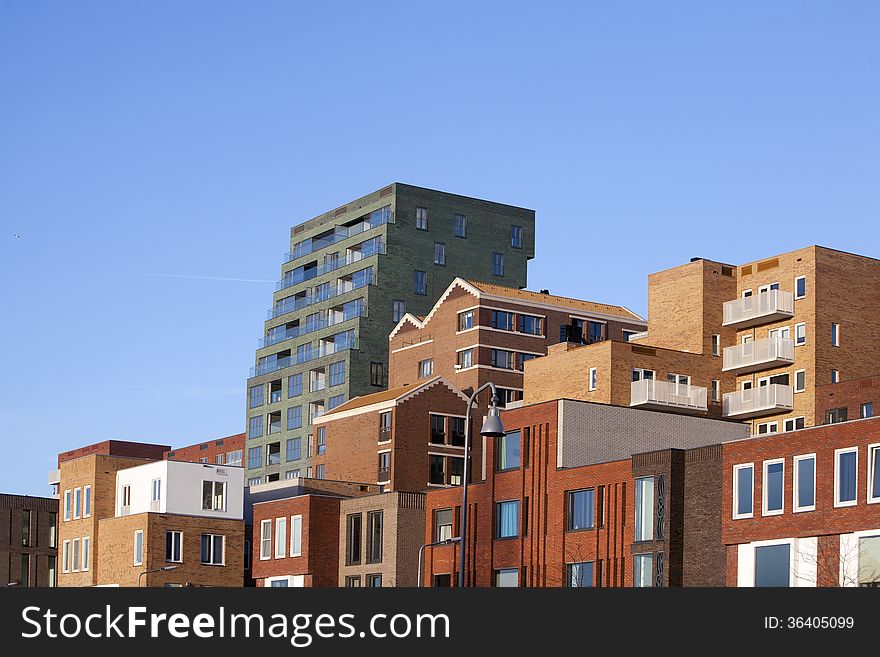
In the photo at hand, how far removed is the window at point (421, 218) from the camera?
148 metres

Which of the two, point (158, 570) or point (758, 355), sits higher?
point (758, 355)

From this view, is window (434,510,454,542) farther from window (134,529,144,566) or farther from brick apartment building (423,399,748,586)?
window (134,529,144,566)

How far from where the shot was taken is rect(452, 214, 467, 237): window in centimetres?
15025

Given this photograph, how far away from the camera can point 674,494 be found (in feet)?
218

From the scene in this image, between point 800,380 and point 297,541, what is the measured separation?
1259 inches

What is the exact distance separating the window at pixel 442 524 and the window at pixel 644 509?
15.0m

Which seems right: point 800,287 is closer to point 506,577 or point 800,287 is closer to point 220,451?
point 506,577

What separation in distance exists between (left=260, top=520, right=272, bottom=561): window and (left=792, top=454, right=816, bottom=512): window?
41.6 meters

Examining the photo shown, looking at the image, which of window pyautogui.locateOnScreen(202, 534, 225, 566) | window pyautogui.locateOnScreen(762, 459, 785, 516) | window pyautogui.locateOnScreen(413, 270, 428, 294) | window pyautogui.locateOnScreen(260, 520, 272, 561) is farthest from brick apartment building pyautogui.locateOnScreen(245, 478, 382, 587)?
window pyautogui.locateOnScreen(413, 270, 428, 294)

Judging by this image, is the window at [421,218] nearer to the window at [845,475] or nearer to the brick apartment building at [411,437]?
the brick apartment building at [411,437]

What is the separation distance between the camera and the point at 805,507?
202 ft

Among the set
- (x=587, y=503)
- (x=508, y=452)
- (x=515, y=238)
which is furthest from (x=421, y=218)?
(x=587, y=503)
